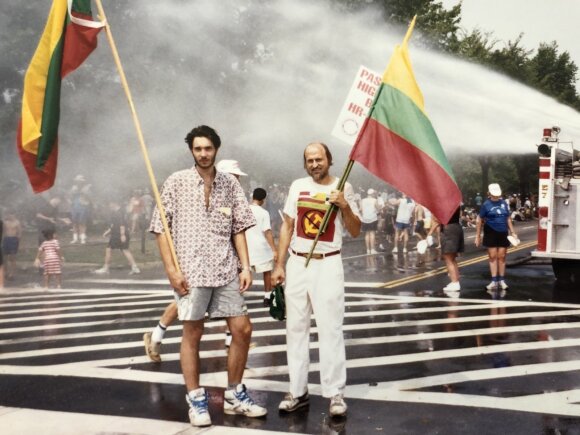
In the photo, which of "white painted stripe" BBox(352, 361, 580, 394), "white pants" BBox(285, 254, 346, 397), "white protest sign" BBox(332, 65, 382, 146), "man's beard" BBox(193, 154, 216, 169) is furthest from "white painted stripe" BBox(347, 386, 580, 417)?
"man's beard" BBox(193, 154, 216, 169)

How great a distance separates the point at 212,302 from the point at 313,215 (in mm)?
948

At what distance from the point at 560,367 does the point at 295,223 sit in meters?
2.95

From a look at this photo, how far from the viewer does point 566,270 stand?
13.2 meters

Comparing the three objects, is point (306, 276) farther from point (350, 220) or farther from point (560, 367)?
point (560, 367)

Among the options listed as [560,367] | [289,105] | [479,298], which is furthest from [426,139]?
[289,105]

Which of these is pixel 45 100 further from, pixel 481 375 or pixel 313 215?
pixel 481 375

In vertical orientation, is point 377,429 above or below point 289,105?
below

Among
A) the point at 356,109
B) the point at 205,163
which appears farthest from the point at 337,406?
the point at 356,109

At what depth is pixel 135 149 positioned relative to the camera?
2694 cm

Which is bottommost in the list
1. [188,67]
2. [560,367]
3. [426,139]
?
[560,367]

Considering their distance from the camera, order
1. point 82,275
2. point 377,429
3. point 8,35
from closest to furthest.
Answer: point 377,429 < point 82,275 < point 8,35

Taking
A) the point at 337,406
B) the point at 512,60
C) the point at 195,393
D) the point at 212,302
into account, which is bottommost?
the point at 337,406

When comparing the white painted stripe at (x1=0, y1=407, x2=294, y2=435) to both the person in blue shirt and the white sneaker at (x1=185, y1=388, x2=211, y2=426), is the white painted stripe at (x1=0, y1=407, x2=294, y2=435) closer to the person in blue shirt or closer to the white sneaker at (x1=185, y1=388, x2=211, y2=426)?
the white sneaker at (x1=185, y1=388, x2=211, y2=426)

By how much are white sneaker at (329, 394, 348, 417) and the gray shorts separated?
862 millimetres
